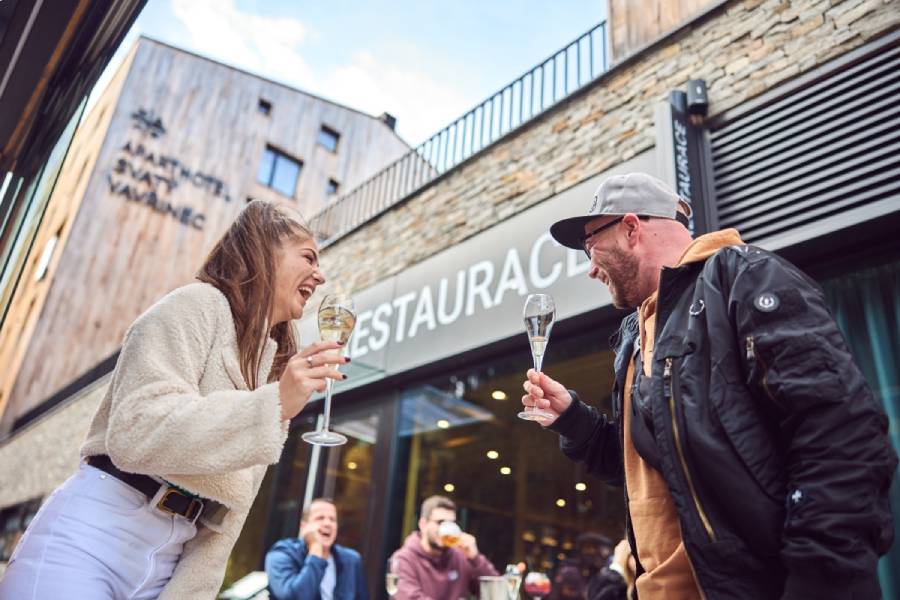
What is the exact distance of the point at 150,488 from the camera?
1.34 metres

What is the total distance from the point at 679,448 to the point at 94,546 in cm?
118

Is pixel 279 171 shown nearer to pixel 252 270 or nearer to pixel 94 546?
pixel 252 270

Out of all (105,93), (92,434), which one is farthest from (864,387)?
(105,93)

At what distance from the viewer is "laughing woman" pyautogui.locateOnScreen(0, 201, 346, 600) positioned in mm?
1220

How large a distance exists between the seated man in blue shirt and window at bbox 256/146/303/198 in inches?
525

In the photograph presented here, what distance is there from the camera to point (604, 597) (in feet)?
11.2

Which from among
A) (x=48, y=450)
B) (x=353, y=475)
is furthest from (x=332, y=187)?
(x=353, y=475)

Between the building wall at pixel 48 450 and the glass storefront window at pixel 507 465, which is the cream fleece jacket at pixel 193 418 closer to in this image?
the glass storefront window at pixel 507 465

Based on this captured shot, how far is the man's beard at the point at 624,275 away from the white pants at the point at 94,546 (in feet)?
4.25

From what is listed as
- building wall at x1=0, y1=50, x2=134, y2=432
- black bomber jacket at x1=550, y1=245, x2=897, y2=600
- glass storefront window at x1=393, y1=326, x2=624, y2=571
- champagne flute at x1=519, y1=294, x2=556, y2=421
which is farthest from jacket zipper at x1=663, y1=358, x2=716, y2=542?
building wall at x1=0, y1=50, x2=134, y2=432

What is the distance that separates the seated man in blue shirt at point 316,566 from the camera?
4375 mm

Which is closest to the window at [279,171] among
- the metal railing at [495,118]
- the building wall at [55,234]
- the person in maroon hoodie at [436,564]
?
the building wall at [55,234]

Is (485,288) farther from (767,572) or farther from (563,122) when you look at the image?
(767,572)

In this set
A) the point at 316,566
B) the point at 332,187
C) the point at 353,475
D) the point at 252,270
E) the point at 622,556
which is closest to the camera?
the point at 252,270
